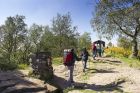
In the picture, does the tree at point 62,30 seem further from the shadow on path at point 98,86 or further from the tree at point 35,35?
the shadow on path at point 98,86

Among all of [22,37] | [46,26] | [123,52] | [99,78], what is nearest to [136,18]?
[123,52]

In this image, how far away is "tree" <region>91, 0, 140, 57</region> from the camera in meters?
46.4

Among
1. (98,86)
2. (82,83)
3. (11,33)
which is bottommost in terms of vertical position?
(98,86)

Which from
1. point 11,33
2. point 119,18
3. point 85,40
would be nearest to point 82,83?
point 119,18

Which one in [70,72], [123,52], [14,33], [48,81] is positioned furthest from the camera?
[14,33]

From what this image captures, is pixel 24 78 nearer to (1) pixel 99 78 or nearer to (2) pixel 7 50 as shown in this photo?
(1) pixel 99 78

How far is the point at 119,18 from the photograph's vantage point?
48.3m

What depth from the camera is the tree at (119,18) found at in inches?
1826

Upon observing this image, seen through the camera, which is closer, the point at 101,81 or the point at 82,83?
the point at 82,83

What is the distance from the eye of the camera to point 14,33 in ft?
246

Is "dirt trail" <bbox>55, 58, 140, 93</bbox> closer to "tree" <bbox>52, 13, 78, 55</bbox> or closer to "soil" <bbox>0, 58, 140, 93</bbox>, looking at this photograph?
"soil" <bbox>0, 58, 140, 93</bbox>

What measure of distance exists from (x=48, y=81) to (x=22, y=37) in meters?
52.1

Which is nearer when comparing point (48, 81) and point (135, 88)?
point (135, 88)

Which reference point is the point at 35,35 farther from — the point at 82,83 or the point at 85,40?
the point at 82,83
